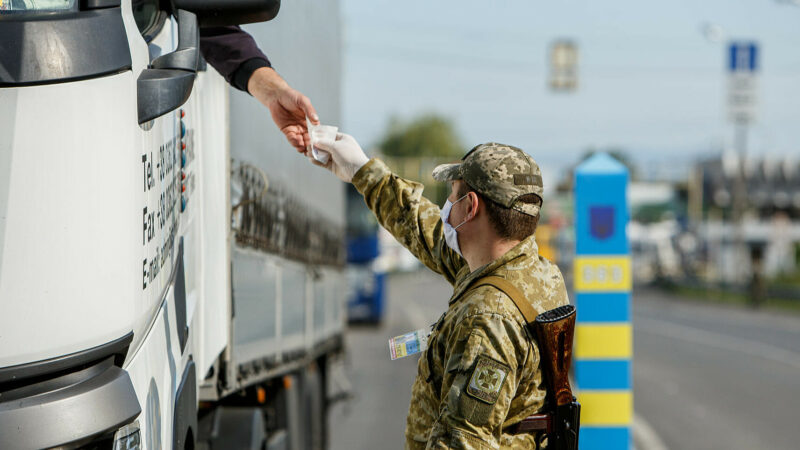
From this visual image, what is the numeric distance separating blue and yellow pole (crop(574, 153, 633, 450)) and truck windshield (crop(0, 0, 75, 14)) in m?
3.26

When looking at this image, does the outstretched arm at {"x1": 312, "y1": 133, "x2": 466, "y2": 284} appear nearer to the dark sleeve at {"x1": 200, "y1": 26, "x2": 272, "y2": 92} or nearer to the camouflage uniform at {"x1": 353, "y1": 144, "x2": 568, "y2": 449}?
the camouflage uniform at {"x1": 353, "y1": 144, "x2": 568, "y2": 449}

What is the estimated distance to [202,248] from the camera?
348 centimetres

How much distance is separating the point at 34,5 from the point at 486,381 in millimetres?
1415

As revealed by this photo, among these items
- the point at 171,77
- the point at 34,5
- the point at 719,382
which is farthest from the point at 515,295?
the point at 719,382

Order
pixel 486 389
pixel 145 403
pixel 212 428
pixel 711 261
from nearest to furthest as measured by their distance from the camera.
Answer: pixel 145 403 → pixel 486 389 → pixel 212 428 → pixel 711 261

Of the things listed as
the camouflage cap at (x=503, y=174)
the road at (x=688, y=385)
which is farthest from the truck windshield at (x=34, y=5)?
the road at (x=688, y=385)

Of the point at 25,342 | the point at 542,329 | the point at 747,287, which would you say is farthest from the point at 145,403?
the point at 747,287

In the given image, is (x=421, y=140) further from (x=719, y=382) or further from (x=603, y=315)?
(x=603, y=315)

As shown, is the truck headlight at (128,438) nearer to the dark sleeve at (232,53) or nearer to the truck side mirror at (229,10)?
the truck side mirror at (229,10)

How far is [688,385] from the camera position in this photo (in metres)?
14.4

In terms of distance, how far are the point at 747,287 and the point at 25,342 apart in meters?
38.2

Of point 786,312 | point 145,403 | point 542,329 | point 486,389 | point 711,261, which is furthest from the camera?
point 711,261

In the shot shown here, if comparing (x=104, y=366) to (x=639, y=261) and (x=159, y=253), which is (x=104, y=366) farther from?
(x=639, y=261)

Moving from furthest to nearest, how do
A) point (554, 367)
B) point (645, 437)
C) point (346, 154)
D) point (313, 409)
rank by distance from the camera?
point (645, 437) < point (313, 409) < point (346, 154) < point (554, 367)
